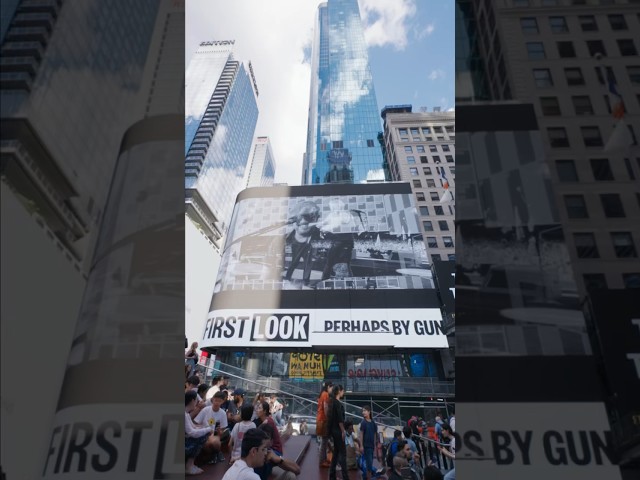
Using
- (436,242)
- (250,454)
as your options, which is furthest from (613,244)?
(436,242)

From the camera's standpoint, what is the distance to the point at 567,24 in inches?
72.3

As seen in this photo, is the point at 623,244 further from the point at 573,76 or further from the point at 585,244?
the point at 573,76

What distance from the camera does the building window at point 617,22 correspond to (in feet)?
5.77

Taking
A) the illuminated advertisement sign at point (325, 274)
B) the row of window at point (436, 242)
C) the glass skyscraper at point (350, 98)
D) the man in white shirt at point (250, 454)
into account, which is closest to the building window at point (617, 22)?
the man in white shirt at point (250, 454)

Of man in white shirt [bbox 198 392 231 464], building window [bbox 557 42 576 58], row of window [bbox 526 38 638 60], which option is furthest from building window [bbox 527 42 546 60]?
man in white shirt [bbox 198 392 231 464]

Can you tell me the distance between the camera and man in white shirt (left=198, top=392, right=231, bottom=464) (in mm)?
3391

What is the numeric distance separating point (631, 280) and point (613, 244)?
0.78 feet

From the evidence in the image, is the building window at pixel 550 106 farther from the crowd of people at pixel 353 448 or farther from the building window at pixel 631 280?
the crowd of people at pixel 353 448

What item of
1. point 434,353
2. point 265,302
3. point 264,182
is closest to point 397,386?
point 434,353

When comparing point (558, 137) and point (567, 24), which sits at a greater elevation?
point (567, 24)

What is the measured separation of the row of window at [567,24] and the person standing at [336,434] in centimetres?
343

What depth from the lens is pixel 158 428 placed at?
1.01m

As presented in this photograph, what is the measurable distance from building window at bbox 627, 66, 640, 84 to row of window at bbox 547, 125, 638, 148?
26 cm

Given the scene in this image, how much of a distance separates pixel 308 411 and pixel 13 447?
382 inches
